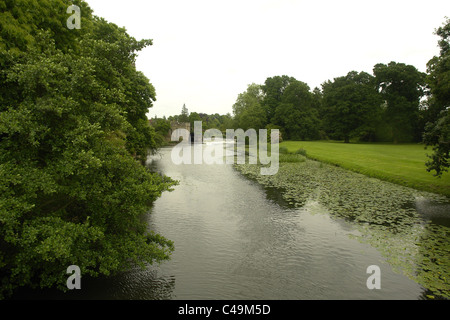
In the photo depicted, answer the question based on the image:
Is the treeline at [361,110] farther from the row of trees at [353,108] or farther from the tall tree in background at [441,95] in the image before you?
the tall tree in background at [441,95]

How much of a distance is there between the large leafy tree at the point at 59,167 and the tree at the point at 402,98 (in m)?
67.2

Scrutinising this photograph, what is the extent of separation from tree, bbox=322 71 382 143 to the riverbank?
42.7 m

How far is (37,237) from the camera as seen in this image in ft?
24.4

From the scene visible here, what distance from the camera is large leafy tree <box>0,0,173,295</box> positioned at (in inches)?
288

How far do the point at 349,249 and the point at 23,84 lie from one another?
540 inches

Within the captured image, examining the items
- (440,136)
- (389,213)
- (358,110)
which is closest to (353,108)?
(358,110)

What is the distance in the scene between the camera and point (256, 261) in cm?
1148

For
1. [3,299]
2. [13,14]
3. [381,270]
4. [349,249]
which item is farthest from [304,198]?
[13,14]

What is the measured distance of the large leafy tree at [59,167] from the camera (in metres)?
7.31

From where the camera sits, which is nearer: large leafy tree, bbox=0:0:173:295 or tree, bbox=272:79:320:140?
large leafy tree, bbox=0:0:173:295

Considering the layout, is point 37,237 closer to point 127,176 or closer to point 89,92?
point 127,176
